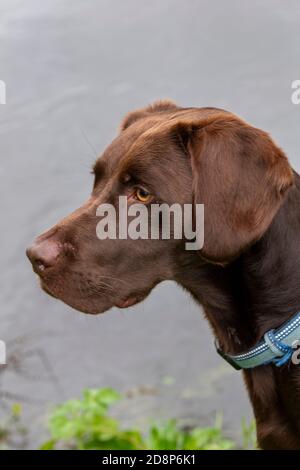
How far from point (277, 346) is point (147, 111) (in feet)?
4.21

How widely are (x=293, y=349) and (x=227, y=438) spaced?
1651mm

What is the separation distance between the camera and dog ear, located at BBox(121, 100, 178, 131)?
3.95 meters

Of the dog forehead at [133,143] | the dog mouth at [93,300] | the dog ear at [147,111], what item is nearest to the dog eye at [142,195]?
the dog forehead at [133,143]

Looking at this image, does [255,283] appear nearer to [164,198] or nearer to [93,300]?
[164,198]

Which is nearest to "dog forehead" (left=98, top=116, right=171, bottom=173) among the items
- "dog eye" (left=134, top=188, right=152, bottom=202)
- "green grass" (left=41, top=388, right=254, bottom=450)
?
"dog eye" (left=134, top=188, right=152, bottom=202)

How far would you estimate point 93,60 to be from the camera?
7.07 meters

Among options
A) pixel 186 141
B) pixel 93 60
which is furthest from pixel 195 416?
pixel 93 60

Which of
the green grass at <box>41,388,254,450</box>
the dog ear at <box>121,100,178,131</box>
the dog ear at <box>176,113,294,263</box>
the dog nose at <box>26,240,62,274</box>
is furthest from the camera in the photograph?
the green grass at <box>41,388,254,450</box>

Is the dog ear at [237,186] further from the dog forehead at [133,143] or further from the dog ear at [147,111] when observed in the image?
the dog ear at [147,111]

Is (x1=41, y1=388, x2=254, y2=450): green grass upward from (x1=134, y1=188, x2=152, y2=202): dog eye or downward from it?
downward

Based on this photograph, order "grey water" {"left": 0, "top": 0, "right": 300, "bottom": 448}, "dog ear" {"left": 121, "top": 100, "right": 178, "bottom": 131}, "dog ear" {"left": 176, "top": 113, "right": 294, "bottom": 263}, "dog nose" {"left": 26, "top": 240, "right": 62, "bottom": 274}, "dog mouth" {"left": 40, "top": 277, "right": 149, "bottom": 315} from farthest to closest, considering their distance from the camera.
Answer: "grey water" {"left": 0, "top": 0, "right": 300, "bottom": 448}
"dog ear" {"left": 121, "top": 100, "right": 178, "bottom": 131}
"dog mouth" {"left": 40, "top": 277, "right": 149, "bottom": 315}
"dog nose" {"left": 26, "top": 240, "right": 62, "bottom": 274}
"dog ear" {"left": 176, "top": 113, "right": 294, "bottom": 263}

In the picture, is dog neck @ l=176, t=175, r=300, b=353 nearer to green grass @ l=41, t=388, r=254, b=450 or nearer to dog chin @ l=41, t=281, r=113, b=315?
dog chin @ l=41, t=281, r=113, b=315

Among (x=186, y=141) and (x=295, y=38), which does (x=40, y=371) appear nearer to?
(x=186, y=141)

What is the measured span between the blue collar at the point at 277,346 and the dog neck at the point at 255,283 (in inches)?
2.4
